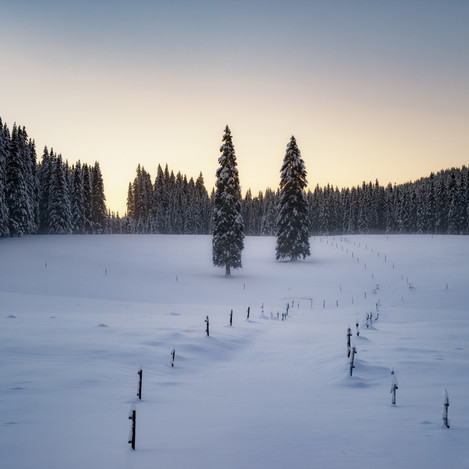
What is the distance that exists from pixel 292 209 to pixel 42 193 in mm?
46521

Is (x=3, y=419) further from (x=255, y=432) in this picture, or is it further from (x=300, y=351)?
(x=300, y=351)

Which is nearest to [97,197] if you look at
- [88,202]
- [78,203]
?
[88,202]

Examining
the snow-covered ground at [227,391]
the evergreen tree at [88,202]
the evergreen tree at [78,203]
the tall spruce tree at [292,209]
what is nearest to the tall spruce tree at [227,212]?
the tall spruce tree at [292,209]

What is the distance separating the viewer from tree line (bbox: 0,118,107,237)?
49.9 m

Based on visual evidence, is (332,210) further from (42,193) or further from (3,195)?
(3,195)

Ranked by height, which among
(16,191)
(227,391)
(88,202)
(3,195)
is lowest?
(227,391)

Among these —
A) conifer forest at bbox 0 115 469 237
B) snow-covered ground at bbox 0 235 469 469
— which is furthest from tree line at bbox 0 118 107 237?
snow-covered ground at bbox 0 235 469 469

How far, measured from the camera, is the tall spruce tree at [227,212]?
35.9 meters

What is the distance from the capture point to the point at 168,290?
30.0m

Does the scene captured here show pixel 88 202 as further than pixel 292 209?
Yes

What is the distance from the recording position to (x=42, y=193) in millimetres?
62906

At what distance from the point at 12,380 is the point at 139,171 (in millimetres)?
114029

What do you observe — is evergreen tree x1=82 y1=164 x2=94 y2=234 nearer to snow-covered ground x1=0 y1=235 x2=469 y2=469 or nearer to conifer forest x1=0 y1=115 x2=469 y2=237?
conifer forest x1=0 y1=115 x2=469 y2=237

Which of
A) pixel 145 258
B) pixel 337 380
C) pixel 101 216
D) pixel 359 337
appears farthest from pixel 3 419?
pixel 101 216
